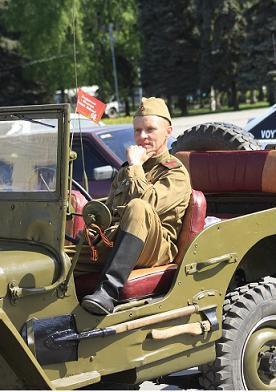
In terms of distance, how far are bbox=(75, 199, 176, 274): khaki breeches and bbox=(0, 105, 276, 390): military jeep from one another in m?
0.06

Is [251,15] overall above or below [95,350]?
above

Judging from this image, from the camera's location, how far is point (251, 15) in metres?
41.7

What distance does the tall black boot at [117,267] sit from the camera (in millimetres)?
3371

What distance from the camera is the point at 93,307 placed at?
3.31 metres

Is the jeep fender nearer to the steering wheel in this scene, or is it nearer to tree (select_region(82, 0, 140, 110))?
the steering wheel

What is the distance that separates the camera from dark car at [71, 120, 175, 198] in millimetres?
7992

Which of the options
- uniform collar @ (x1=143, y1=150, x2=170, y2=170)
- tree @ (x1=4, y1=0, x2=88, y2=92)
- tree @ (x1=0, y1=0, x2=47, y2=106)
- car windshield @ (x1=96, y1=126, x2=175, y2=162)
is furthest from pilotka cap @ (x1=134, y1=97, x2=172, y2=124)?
tree @ (x1=0, y1=0, x2=47, y2=106)

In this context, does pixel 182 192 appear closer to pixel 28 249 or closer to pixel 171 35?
pixel 28 249

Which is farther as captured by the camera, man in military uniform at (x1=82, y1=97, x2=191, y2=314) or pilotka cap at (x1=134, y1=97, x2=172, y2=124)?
pilotka cap at (x1=134, y1=97, x2=172, y2=124)

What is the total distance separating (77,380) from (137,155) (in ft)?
3.92

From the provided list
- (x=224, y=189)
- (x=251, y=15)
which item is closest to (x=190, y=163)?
(x=224, y=189)

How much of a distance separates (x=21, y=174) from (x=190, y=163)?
1.64m

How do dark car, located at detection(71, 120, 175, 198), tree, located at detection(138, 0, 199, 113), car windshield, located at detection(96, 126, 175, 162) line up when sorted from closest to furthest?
dark car, located at detection(71, 120, 175, 198) < car windshield, located at detection(96, 126, 175, 162) < tree, located at detection(138, 0, 199, 113)

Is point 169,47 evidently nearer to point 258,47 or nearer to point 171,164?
point 258,47
